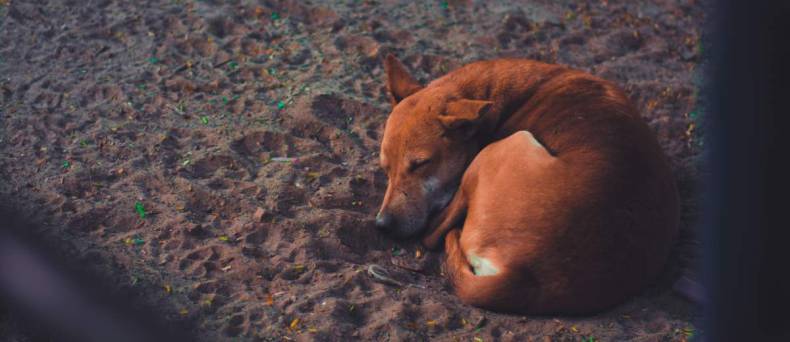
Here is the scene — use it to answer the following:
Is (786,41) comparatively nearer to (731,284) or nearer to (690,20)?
(731,284)

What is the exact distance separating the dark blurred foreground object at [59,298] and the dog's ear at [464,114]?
91.9 inches

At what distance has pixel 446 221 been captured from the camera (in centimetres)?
418

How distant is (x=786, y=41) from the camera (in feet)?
3.61

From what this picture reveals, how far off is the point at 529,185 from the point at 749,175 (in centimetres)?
257

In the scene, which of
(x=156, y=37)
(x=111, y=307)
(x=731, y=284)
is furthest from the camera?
(x=156, y=37)

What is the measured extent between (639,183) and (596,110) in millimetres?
614

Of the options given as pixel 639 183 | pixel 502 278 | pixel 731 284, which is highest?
pixel 731 284

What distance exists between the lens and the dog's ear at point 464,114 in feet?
13.6

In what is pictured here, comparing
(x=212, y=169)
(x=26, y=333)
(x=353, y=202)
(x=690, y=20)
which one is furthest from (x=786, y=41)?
(x=690, y=20)

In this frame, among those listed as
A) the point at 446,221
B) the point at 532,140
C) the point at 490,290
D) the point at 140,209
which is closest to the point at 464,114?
the point at 532,140

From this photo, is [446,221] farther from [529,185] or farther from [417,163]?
[529,185]

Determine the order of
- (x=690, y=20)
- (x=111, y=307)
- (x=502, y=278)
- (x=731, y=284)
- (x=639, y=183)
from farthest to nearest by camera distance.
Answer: (x=690, y=20) → (x=639, y=183) → (x=502, y=278) → (x=111, y=307) → (x=731, y=284)

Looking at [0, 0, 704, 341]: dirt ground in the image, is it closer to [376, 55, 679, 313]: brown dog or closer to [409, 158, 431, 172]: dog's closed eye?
[376, 55, 679, 313]: brown dog

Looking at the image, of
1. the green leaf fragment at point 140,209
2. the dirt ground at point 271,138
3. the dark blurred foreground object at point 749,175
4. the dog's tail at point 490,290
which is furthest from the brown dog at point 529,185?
the dark blurred foreground object at point 749,175
